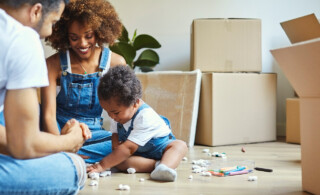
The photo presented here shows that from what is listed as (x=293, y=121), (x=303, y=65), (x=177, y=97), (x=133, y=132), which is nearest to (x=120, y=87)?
(x=133, y=132)

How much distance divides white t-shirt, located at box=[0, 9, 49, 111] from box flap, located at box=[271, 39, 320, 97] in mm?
759

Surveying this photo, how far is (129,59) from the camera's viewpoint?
8.60 feet

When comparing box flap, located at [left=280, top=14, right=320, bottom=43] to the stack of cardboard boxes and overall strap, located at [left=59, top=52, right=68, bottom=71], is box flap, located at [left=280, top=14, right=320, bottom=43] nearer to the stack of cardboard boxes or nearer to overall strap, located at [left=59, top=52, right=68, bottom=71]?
the stack of cardboard boxes

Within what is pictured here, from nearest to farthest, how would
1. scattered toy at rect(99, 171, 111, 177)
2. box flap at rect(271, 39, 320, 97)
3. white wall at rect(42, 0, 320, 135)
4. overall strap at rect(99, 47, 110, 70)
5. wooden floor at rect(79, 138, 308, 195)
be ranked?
box flap at rect(271, 39, 320, 97) < wooden floor at rect(79, 138, 308, 195) < scattered toy at rect(99, 171, 111, 177) < overall strap at rect(99, 47, 110, 70) < white wall at rect(42, 0, 320, 135)

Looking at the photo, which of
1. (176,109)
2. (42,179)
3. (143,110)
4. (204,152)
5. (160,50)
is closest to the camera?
(42,179)

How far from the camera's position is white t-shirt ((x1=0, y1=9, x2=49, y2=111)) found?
0.85m

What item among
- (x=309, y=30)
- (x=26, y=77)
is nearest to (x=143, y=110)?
(x=26, y=77)

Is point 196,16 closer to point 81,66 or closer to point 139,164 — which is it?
point 81,66

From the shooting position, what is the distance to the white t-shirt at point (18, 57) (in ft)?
2.78

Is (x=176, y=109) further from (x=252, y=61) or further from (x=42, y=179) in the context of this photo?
(x=42, y=179)

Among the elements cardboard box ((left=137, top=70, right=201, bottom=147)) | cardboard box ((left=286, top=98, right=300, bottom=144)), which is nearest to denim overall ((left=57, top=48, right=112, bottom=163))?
cardboard box ((left=137, top=70, right=201, bottom=147))

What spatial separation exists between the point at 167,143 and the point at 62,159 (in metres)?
0.76

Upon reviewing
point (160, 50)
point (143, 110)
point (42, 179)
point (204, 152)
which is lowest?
point (204, 152)

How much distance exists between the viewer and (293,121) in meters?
2.58
